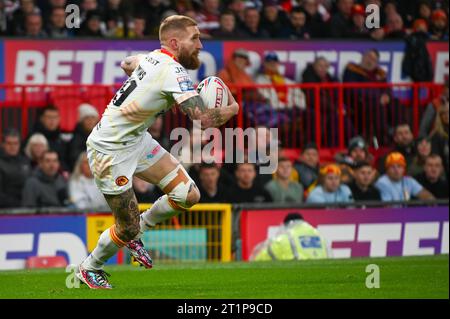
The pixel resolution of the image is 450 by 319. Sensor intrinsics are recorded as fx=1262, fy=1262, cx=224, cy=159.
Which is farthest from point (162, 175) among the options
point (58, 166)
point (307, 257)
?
point (58, 166)

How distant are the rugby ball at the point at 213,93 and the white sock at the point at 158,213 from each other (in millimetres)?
1262

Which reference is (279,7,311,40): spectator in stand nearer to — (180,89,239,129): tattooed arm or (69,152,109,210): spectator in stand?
(69,152,109,210): spectator in stand

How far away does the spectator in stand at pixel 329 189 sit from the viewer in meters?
19.5

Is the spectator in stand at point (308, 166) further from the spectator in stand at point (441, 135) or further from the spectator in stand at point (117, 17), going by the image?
the spectator in stand at point (117, 17)

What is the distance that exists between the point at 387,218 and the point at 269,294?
7.88 m

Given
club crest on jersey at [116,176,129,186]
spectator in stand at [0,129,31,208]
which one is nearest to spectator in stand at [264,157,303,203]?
spectator in stand at [0,129,31,208]

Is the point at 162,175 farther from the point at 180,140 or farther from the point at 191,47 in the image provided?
the point at 180,140

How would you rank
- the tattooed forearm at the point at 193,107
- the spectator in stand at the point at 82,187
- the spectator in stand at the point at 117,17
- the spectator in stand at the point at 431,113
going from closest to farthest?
1. the tattooed forearm at the point at 193,107
2. the spectator in stand at the point at 82,187
3. the spectator in stand at the point at 431,113
4. the spectator in stand at the point at 117,17

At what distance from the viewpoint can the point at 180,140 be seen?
1952 centimetres

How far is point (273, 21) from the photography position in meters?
23.2

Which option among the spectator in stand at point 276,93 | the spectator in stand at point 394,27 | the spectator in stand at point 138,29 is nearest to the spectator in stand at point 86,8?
the spectator in stand at point 138,29

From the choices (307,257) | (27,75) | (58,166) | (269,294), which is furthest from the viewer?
(27,75)

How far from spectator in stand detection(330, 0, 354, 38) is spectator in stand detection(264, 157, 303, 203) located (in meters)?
4.58
